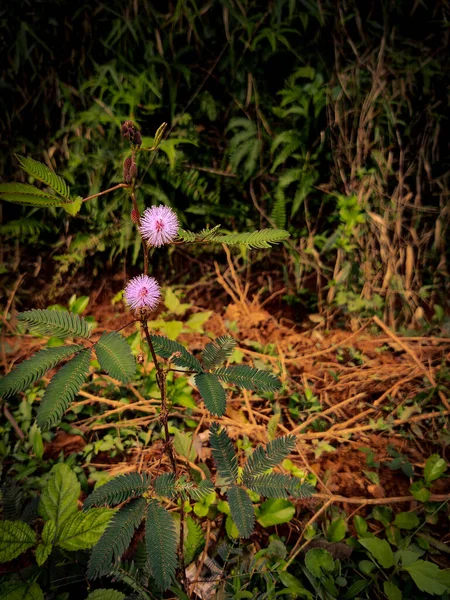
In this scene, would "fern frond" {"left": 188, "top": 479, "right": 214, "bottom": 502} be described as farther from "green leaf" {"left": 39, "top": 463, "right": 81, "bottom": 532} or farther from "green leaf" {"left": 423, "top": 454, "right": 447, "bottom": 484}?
"green leaf" {"left": 423, "top": 454, "right": 447, "bottom": 484}

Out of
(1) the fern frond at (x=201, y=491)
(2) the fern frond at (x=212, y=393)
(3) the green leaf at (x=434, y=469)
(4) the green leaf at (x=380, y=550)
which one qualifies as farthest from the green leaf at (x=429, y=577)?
(2) the fern frond at (x=212, y=393)

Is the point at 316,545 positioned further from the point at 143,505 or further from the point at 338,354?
the point at 338,354

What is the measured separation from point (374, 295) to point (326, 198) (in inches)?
26.4

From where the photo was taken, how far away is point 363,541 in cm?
120

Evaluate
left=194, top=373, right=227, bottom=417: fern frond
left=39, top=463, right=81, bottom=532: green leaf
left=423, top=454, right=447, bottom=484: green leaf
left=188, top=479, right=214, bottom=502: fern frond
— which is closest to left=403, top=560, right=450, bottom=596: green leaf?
left=423, top=454, right=447, bottom=484: green leaf

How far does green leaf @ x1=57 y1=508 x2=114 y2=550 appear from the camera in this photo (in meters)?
1.06

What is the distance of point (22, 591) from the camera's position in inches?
38.8

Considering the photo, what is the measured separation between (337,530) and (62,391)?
1.01 m

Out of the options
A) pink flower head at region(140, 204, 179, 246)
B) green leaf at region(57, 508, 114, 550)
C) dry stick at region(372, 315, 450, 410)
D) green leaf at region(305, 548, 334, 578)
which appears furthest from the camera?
dry stick at region(372, 315, 450, 410)

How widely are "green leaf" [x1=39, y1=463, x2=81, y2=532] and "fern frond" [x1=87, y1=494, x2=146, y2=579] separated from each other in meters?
0.29

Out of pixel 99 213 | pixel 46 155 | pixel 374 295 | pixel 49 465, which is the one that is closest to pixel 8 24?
pixel 46 155

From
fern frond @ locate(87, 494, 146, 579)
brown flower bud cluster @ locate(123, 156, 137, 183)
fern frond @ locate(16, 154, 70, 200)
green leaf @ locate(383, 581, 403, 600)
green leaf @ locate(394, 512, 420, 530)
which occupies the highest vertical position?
brown flower bud cluster @ locate(123, 156, 137, 183)

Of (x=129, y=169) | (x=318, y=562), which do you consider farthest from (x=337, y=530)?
(x=129, y=169)

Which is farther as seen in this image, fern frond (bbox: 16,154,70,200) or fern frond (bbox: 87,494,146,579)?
fern frond (bbox: 87,494,146,579)
